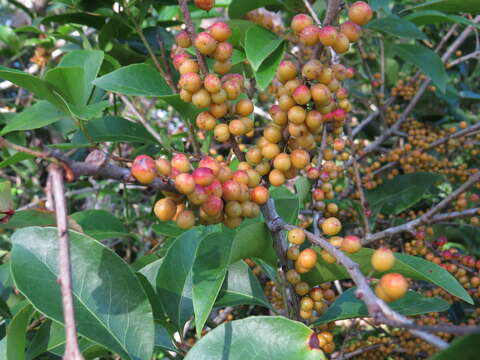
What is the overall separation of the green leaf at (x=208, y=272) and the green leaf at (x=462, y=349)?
58 centimetres

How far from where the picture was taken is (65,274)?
0.52 meters

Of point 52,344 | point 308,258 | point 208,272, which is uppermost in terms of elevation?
point 308,258

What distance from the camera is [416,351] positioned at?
2.05 meters

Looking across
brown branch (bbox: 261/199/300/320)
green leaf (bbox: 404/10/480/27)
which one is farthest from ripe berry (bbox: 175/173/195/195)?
green leaf (bbox: 404/10/480/27)

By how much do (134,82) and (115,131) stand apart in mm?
413

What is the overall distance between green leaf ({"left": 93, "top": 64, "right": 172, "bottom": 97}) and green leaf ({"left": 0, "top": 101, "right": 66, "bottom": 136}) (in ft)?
1.15

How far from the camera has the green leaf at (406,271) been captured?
995mm

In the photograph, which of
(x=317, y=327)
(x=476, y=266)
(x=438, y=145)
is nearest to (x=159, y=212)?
(x=317, y=327)

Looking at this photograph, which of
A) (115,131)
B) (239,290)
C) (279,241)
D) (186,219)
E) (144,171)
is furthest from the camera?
(115,131)

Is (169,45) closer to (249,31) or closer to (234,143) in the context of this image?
(249,31)

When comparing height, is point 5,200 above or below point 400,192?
above

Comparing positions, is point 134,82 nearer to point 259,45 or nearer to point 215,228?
point 259,45

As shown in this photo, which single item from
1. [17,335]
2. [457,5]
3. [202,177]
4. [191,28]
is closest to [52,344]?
[17,335]

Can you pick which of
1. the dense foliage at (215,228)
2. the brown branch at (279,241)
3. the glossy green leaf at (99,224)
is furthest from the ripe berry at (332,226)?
the glossy green leaf at (99,224)
